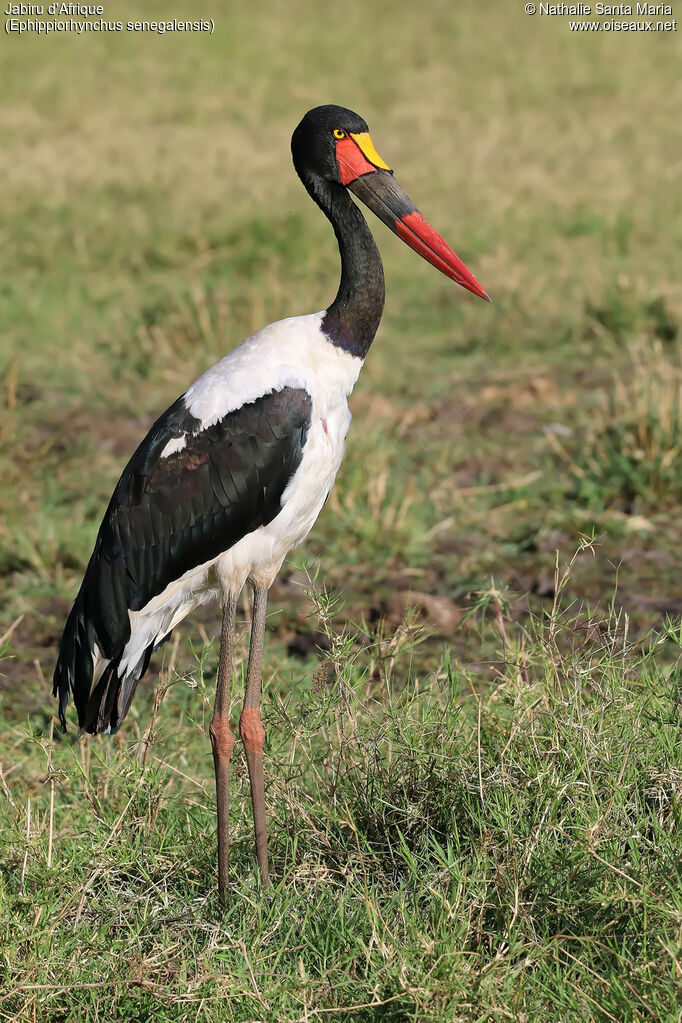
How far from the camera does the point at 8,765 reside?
3.40 meters

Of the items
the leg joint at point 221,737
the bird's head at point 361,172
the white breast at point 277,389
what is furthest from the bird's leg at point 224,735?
the bird's head at point 361,172

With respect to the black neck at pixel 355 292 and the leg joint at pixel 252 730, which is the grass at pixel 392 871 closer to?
the leg joint at pixel 252 730

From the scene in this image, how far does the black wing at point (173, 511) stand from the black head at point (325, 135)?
1.85 feet

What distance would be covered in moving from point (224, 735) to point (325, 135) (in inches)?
54.4

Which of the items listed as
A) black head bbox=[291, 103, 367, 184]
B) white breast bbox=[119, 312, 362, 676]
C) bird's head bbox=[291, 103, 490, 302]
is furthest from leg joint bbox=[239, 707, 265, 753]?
black head bbox=[291, 103, 367, 184]

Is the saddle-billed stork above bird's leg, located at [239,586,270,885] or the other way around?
above

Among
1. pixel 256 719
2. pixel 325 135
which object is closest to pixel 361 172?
pixel 325 135

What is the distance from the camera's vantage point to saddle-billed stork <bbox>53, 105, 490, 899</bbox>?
290 cm

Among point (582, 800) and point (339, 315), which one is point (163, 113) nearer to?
point (339, 315)

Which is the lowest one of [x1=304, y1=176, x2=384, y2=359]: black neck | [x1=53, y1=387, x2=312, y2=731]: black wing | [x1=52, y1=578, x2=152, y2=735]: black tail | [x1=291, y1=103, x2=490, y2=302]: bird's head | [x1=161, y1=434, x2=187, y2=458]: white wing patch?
[x1=52, y1=578, x2=152, y2=735]: black tail

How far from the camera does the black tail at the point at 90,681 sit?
10.1 ft

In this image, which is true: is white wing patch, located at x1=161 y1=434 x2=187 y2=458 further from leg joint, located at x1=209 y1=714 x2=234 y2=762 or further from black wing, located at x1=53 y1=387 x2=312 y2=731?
leg joint, located at x1=209 y1=714 x2=234 y2=762

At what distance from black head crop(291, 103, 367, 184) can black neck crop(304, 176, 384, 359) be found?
11 cm

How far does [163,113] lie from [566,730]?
9.70 meters
